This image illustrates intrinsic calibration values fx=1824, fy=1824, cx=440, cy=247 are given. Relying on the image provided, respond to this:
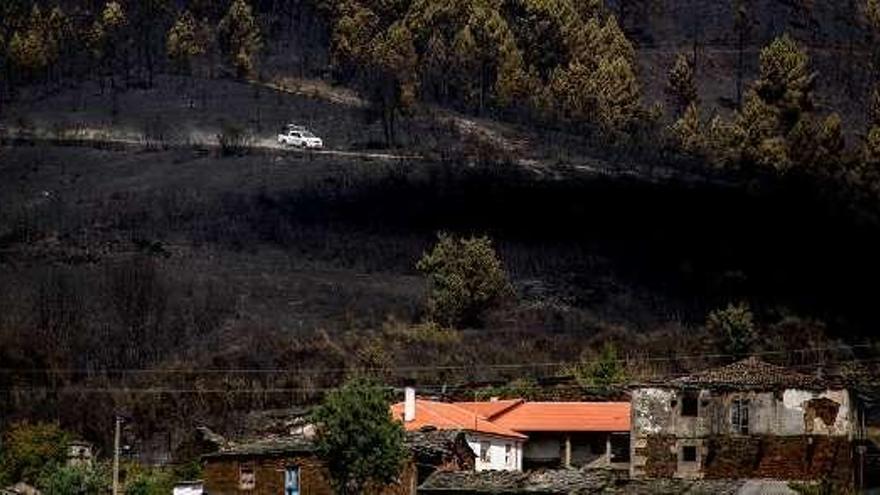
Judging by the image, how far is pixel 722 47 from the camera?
187125 mm

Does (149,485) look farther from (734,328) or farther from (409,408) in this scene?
(734,328)

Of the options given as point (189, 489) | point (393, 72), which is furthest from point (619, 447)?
point (393, 72)

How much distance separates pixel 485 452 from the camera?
6203cm

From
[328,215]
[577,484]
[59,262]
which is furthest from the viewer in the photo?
[328,215]

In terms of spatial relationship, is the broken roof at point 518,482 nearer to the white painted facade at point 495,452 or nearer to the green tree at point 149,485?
the white painted facade at point 495,452

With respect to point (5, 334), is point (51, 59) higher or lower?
higher

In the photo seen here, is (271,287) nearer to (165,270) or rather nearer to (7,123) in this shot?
(165,270)

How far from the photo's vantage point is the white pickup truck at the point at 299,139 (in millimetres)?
144750

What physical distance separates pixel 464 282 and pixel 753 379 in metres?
55.4

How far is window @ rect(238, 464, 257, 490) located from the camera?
54.0 metres

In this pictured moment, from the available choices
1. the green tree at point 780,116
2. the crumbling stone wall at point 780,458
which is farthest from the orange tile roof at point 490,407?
the green tree at point 780,116

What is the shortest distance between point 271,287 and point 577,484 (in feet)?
228

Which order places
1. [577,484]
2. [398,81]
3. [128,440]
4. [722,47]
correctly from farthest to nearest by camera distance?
[722,47]
[398,81]
[128,440]
[577,484]

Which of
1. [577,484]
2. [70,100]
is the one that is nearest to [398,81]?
[70,100]
